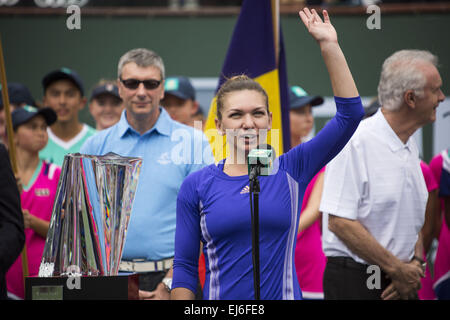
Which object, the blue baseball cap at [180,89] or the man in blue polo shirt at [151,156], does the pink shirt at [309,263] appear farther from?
the blue baseball cap at [180,89]

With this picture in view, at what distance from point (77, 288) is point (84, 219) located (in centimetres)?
25

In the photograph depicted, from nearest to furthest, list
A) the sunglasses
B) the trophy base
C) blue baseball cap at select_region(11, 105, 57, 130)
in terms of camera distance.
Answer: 1. the trophy base
2. the sunglasses
3. blue baseball cap at select_region(11, 105, 57, 130)

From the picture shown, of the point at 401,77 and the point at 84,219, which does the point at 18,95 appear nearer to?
the point at 401,77

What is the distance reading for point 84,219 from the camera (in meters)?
2.38

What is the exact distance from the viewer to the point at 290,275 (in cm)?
255

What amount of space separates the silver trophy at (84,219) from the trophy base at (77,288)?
6 centimetres

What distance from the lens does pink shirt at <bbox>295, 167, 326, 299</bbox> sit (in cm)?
457

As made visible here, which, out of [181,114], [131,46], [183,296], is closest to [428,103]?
[183,296]

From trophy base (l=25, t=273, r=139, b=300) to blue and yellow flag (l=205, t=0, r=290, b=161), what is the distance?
1.79 metres

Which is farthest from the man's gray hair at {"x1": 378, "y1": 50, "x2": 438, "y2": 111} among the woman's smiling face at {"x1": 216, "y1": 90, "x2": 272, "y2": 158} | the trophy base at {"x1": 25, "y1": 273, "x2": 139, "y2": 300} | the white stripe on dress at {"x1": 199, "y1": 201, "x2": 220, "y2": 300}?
the trophy base at {"x1": 25, "y1": 273, "x2": 139, "y2": 300}

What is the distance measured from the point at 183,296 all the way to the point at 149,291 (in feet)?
3.39

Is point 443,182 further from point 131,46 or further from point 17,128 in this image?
point 131,46

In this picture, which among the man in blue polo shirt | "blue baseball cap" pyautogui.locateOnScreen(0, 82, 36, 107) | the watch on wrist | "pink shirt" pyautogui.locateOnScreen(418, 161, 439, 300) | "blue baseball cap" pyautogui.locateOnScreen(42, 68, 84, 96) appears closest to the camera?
the watch on wrist

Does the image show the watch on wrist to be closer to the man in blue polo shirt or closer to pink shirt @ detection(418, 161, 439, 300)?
the man in blue polo shirt
